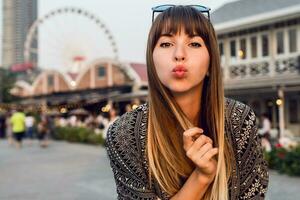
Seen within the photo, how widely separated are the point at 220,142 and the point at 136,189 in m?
0.27

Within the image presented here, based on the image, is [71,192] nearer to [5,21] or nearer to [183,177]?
[183,177]

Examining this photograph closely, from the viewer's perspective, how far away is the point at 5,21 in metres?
79.3

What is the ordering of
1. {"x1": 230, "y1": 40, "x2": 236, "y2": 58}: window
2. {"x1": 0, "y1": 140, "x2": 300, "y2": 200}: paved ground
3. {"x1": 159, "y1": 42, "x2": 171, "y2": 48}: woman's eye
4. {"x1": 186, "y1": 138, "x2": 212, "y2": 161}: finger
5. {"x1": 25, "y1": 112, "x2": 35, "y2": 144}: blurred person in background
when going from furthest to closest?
{"x1": 25, "y1": 112, "x2": 35, "y2": 144}: blurred person in background → {"x1": 230, "y1": 40, "x2": 236, "y2": 58}: window → {"x1": 0, "y1": 140, "x2": 300, "y2": 200}: paved ground → {"x1": 159, "y1": 42, "x2": 171, "y2": 48}: woman's eye → {"x1": 186, "y1": 138, "x2": 212, "y2": 161}: finger

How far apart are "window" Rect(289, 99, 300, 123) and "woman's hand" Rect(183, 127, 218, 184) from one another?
16662 millimetres

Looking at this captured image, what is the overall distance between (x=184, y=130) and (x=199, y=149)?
13cm

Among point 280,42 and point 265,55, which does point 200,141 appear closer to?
point 280,42

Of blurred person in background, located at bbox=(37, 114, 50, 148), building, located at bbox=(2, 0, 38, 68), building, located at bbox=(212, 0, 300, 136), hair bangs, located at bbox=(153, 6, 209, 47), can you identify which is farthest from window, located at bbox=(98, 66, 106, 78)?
building, located at bbox=(2, 0, 38, 68)

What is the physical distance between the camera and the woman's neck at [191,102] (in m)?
1.23

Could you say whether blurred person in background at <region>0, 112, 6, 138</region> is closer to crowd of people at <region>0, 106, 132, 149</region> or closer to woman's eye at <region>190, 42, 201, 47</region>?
crowd of people at <region>0, 106, 132, 149</region>

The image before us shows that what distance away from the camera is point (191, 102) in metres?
1.25

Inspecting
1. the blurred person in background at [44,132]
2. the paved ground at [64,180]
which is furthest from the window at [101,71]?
the paved ground at [64,180]

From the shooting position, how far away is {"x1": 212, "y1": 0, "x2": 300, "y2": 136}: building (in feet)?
49.2

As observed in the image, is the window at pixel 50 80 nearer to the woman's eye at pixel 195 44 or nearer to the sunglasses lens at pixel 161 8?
the sunglasses lens at pixel 161 8

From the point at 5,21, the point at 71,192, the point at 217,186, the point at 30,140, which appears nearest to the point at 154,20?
the point at 217,186
